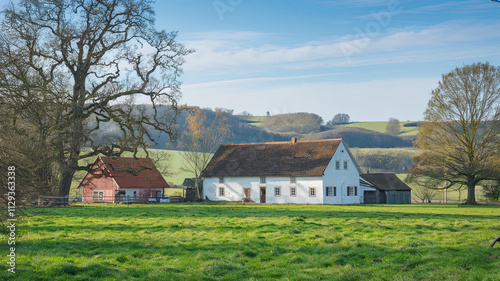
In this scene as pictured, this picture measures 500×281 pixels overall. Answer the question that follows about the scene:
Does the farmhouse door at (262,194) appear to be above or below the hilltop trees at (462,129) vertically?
below

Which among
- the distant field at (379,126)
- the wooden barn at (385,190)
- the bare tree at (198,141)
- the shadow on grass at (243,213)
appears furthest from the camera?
the distant field at (379,126)

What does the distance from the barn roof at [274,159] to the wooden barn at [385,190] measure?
770 centimetres

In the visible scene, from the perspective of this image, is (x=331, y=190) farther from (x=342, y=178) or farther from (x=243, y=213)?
(x=243, y=213)

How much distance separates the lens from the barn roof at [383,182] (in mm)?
55891

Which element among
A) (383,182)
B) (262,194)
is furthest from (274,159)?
(383,182)

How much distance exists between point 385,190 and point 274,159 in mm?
14674

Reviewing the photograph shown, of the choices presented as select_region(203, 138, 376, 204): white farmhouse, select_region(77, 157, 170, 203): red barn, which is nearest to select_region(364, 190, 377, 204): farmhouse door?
select_region(203, 138, 376, 204): white farmhouse

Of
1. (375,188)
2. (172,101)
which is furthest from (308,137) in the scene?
(172,101)

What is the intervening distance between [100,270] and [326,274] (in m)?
4.84

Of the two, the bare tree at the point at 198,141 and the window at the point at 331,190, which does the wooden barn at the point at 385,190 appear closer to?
Result: the window at the point at 331,190

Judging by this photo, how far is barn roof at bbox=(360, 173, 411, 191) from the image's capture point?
55891mm

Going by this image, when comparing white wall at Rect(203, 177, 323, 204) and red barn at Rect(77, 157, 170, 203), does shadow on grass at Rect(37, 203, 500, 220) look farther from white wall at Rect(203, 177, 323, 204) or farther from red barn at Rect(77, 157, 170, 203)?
red barn at Rect(77, 157, 170, 203)

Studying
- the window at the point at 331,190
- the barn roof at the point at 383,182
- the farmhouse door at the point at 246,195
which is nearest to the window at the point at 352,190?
the window at the point at 331,190

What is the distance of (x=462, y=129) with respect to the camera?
45.4m
